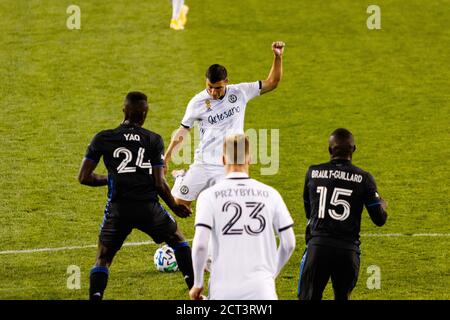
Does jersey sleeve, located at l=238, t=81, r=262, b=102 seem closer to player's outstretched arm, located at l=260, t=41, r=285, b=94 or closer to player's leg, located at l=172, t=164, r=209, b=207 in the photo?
player's outstretched arm, located at l=260, t=41, r=285, b=94

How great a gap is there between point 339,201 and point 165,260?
340 centimetres

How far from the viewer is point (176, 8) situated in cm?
2447

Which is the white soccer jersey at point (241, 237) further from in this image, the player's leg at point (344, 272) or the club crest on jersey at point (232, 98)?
the club crest on jersey at point (232, 98)

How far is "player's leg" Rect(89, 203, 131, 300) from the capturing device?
10227mm

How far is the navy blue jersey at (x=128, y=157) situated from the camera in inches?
400

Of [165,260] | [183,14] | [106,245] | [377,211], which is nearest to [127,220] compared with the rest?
[106,245]

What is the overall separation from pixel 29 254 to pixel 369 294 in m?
4.30

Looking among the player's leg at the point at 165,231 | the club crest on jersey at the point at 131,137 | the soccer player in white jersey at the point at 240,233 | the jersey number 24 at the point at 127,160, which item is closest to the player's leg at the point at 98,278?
the player's leg at the point at 165,231

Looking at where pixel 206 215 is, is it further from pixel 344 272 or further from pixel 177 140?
pixel 177 140

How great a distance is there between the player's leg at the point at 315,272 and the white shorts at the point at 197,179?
3.20 meters
